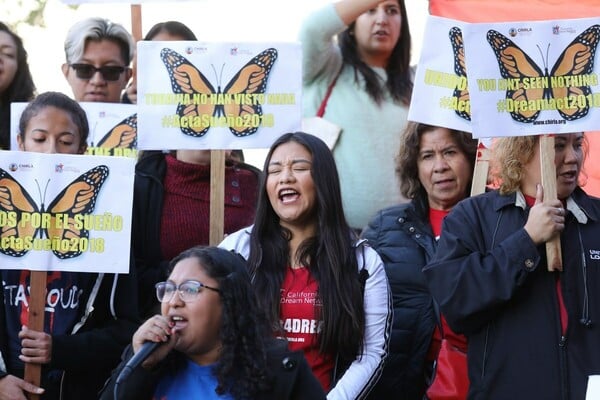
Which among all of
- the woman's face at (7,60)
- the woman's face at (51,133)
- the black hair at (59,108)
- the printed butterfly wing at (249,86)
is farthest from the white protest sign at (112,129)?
the woman's face at (51,133)

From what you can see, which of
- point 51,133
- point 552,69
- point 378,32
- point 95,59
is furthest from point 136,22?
point 552,69

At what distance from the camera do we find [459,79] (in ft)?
21.3

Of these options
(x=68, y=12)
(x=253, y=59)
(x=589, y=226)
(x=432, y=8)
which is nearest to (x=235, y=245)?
(x=253, y=59)

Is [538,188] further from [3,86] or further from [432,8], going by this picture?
[3,86]

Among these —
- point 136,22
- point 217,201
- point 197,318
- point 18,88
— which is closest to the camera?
point 197,318

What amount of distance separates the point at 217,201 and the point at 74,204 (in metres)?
0.85

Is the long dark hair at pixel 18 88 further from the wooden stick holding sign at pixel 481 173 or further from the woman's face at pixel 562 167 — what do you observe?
the woman's face at pixel 562 167

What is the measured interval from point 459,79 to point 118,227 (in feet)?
5.85

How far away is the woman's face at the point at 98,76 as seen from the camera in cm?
727

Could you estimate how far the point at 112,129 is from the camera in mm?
7016

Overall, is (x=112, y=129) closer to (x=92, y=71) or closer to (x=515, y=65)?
(x=92, y=71)

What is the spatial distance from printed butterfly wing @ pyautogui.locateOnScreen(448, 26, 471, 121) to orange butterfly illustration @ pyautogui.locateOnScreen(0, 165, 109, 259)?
173 cm

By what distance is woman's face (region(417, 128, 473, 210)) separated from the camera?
257 inches

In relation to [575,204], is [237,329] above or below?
below
